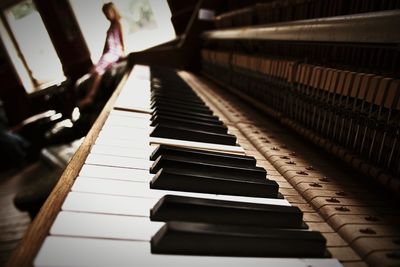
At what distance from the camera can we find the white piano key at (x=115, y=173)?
110cm

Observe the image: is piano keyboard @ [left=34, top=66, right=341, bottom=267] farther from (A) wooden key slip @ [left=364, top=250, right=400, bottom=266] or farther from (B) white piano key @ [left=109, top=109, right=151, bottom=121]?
(B) white piano key @ [left=109, top=109, right=151, bottom=121]

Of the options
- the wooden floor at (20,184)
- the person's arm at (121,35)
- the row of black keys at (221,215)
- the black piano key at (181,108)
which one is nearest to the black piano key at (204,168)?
the row of black keys at (221,215)

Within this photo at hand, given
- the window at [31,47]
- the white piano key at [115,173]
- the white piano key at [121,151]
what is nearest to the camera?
the white piano key at [115,173]

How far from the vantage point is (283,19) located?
7.84 ft

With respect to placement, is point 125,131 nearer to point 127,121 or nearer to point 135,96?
point 127,121

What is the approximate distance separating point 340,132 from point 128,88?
1796 millimetres

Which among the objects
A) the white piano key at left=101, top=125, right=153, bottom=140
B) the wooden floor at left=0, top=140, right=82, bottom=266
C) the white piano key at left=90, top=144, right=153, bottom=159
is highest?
the white piano key at left=90, top=144, right=153, bottom=159

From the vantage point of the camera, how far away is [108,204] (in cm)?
93

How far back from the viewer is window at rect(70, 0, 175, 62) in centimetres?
704

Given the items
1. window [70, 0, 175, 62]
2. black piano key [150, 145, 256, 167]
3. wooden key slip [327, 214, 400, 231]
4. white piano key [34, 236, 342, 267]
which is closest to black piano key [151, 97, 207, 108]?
black piano key [150, 145, 256, 167]

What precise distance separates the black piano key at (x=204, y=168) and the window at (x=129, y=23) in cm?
609

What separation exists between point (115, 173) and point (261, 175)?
54 centimetres

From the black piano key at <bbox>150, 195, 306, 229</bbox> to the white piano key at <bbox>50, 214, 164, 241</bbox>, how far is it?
0.04m

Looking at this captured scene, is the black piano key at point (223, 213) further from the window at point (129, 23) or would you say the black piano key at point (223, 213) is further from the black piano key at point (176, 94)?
the window at point (129, 23)
